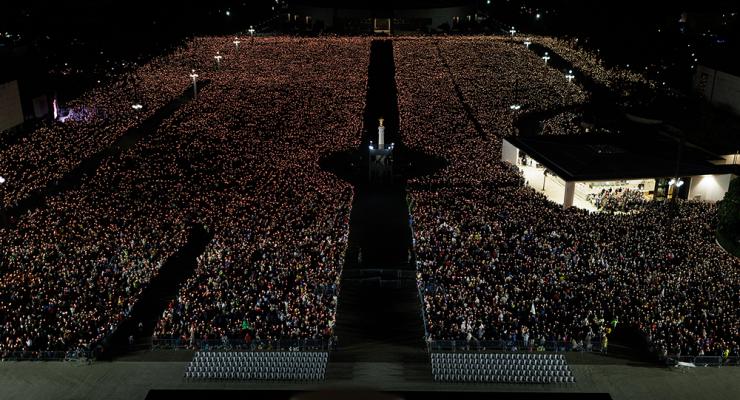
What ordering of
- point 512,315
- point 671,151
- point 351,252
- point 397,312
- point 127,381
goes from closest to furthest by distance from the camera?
point 127,381
point 512,315
point 397,312
point 351,252
point 671,151

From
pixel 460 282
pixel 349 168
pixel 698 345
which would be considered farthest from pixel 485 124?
pixel 698 345

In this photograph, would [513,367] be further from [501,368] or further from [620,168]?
[620,168]

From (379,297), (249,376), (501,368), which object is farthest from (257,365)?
(501,368)

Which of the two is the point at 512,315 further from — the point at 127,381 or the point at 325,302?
the point at 127,381

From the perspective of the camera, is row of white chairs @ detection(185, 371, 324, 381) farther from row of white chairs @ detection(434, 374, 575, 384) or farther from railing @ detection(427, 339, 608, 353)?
row of white chairs @ detection(434, 374, 575, 384)

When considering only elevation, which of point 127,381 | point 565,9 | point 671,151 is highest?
point 565,9

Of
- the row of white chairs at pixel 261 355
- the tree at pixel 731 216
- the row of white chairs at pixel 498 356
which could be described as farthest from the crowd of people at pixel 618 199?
the row of white chairs at pixel 261 355
